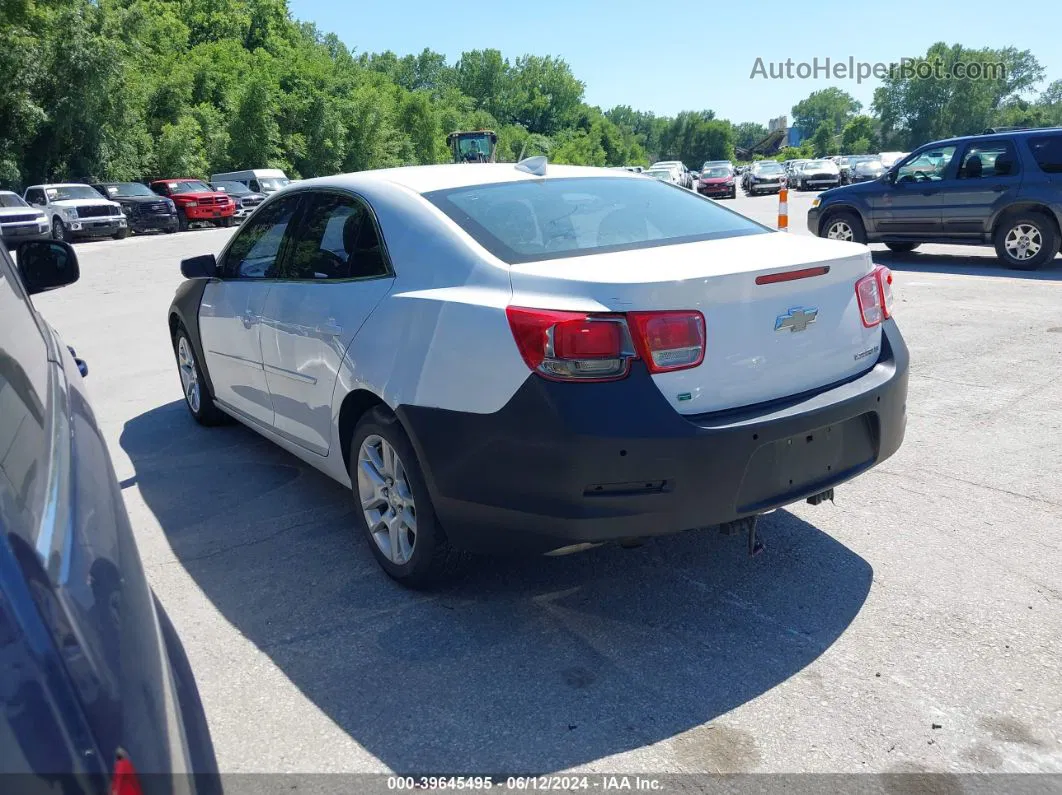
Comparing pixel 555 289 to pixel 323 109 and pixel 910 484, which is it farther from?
pixel 323 109

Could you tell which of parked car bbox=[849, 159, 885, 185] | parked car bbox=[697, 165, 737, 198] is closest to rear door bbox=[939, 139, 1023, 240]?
parked car bbox=[697, 165, 737, 198]

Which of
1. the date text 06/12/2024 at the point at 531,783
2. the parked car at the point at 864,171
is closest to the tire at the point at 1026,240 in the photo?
the date text 06/12/2024 at the point at 531,783

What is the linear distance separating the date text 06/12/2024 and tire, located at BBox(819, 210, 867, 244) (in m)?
12.3

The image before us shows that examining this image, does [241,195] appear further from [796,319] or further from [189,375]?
[796,319]

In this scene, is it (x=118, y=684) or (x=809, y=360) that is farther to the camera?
(x=809, y=360)

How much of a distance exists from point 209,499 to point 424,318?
2083mm

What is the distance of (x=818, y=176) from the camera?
43875mm

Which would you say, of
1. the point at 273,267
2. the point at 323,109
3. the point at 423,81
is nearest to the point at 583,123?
the point at 423,81

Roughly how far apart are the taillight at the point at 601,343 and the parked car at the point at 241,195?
33.1 metres

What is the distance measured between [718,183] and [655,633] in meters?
39.8

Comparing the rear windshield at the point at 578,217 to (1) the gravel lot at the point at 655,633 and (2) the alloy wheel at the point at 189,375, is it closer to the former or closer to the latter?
(1) the gravel lot at the point at 655,633

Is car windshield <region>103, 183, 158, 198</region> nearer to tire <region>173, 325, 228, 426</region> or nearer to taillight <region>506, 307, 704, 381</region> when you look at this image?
tire <region>173, 325, 228, 426</region>

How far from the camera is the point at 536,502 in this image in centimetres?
303

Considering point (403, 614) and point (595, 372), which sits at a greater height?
point (595, 372)
